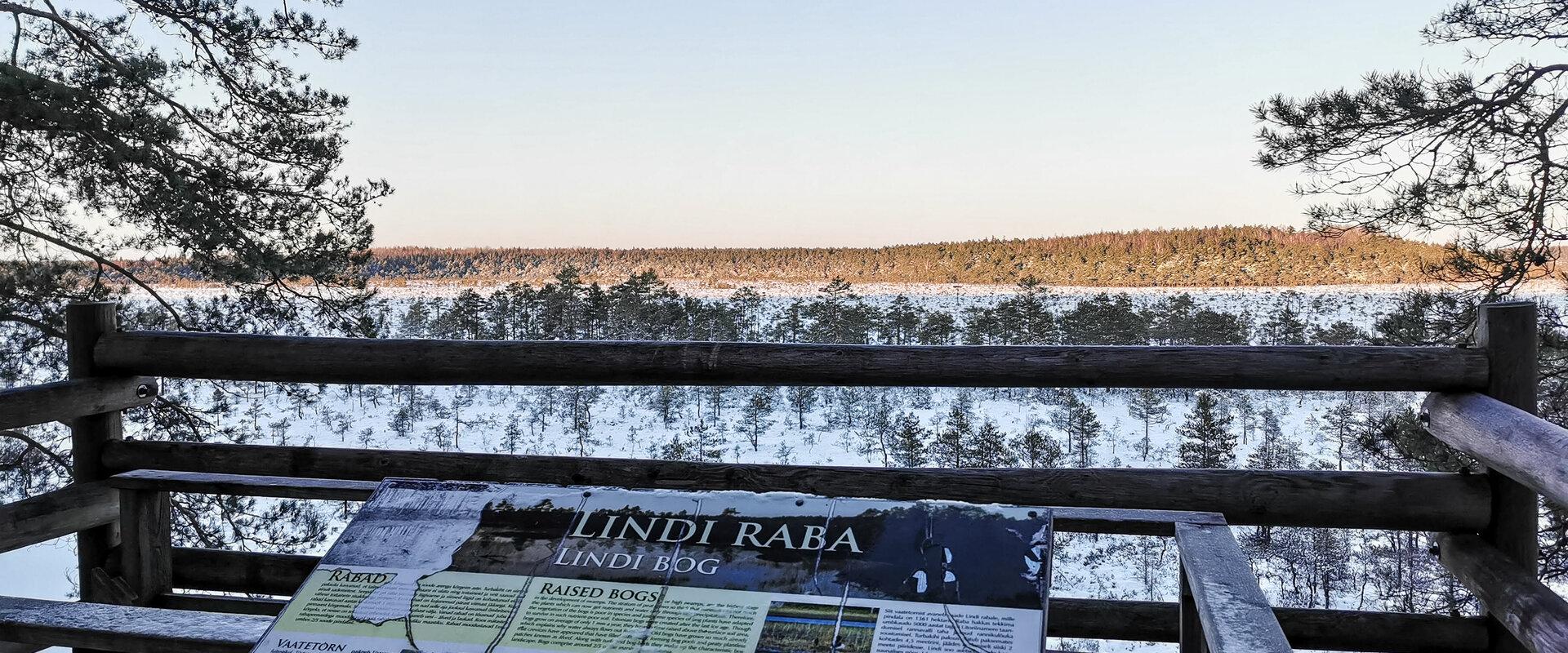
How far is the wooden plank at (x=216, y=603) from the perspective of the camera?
3164 mm

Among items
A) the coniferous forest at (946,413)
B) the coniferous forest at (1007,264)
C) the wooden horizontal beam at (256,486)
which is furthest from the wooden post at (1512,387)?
the coniferous forest at (1007,264)

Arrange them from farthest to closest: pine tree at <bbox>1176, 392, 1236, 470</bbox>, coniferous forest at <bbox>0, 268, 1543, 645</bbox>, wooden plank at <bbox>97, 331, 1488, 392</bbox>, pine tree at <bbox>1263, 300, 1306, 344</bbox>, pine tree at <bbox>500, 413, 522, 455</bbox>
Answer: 1. pine tree at <bbox>500, 413, 522, 455</bbox>
2. pine tree at <bbox>1263, 300, 1306, 344</bbox>
3. pine tree at <bbox>1176, 392, 1236, 470</bbox>
4. coniferous forest at <bbox>0, 268, 1543, 645</bbox>
5. wooden plank at <bbox>97, 331, 1488, 392</bbox>

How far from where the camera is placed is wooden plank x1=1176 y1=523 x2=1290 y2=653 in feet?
4.55

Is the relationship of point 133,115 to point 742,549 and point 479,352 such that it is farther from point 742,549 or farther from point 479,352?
point 742,549

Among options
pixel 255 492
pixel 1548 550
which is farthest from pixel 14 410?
pixel 1548 550

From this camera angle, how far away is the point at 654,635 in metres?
1.53

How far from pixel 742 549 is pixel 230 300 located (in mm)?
7110

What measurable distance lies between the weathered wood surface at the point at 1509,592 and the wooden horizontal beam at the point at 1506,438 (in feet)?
1.05

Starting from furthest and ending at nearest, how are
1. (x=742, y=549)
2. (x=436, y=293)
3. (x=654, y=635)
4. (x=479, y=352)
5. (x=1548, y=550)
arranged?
(x=436, y=293)
(x=1548, y=550)
(x=479, y=352)
(x=742, y=549)
(x=654, y=635)

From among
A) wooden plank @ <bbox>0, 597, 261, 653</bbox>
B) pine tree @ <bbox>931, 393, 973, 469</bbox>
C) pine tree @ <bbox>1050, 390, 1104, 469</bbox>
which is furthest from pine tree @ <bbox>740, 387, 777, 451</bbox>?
wooden plank @ <bbox>0, 597, 261, 653</bbox>

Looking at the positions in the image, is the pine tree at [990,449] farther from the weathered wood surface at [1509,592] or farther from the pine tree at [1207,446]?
the weathered wood surface at [1509,592]

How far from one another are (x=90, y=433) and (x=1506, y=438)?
4.27 meters

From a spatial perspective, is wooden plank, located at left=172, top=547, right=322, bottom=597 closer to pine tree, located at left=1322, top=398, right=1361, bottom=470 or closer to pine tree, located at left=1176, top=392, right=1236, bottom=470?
pine tree, located at left=1176, top=392, right=1236, bottom=470

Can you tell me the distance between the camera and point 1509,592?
246 cm
